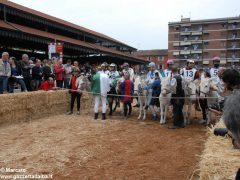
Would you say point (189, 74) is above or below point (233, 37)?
below

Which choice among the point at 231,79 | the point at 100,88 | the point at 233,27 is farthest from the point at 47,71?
the point at 233,27

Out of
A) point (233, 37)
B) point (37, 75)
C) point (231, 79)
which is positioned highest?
point (233, 37)

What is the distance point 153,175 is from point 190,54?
90.7m

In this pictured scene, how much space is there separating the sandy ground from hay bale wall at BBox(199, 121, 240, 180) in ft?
2.71

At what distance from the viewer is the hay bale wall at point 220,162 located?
4.34 meters

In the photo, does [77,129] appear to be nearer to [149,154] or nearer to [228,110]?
[149,154]

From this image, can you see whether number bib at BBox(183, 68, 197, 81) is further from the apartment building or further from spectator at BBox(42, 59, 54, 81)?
the apartment building

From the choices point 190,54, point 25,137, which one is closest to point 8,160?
point 25,137

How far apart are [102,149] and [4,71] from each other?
21.9 ft

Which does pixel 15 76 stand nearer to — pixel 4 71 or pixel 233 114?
pixel 4 71

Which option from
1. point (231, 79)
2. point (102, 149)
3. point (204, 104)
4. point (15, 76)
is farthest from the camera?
point (15, 76)

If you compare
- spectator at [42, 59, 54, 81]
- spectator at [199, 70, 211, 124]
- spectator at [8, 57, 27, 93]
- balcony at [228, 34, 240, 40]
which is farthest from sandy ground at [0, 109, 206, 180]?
balcony at [228, 34, 240, 40]

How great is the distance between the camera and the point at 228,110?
3.11 meters

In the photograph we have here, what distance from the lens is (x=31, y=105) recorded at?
12125 millimetres
